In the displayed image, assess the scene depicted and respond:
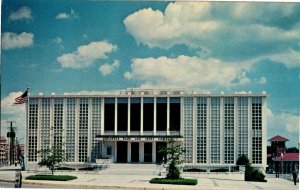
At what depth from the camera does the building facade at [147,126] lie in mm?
38750

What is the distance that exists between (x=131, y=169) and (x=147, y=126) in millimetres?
4006

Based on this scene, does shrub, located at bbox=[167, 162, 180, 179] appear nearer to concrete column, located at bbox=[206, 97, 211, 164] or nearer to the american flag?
concrete column, located at bbox=[206, 97, 211, 164]

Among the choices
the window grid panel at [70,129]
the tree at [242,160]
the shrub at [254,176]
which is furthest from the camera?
the window grid panel at [70,129]

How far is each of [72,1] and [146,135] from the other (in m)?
13.1

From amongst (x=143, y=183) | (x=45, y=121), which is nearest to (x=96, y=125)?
(x=45, y=121)

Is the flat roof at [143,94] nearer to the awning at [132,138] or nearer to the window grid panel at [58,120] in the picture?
the window grid panel at [58,120]

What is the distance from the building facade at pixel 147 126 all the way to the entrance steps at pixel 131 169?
5.94 ft

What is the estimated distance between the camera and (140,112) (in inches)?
1564

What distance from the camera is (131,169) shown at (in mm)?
37438

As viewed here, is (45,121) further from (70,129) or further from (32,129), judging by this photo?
(70,129)

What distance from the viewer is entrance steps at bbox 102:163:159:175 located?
1428 inches

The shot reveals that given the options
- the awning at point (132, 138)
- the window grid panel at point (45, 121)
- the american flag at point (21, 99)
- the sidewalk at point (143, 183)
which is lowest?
the sidewalk at point (143, 183)

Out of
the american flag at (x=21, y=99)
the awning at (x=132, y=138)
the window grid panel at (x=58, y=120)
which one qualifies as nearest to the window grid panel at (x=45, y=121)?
the window grid panel at (x=58, y=120)

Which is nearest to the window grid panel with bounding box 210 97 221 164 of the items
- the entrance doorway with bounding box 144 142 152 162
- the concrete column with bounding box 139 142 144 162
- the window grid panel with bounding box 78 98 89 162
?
the entrance doorway with bounding box 144 142 152 162
